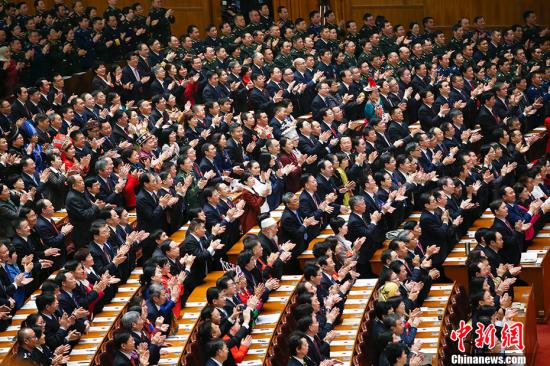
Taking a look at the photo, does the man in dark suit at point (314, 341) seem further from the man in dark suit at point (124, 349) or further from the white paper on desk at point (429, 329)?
the man in dark suit at point (124, 349)

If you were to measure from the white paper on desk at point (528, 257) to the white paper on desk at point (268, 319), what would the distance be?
2.66 metres

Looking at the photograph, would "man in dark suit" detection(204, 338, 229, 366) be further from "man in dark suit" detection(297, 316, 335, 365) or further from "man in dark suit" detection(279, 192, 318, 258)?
"man in dark suit" detection(279, 192, 318, 258)

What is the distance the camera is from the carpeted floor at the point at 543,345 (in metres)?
A: 10.6

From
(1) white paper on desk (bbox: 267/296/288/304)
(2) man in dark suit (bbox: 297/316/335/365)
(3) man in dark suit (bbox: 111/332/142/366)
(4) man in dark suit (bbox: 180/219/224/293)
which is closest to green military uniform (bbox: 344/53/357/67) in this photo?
(4) man in dark suit (bbox: 180/219/224/293)

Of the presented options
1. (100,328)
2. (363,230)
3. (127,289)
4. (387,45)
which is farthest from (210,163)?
(387,45)

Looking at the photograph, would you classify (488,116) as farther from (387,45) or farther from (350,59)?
(387,45)

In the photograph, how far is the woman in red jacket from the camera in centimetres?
1174

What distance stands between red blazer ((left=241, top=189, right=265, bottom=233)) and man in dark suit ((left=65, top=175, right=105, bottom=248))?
4.90 ft

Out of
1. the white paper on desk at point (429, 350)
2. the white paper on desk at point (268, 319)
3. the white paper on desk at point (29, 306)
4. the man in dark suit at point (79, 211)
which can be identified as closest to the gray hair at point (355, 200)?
the white paper on desk at point (268, 319)

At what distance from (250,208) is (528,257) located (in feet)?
8.85

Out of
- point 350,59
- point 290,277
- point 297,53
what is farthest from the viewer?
point 350,59

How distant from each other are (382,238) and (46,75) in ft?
18.5

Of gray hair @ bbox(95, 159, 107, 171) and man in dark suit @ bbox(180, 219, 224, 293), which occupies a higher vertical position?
gray hair @ bbox(95, 159, 107, 171)

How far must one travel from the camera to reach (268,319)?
A: 986 centimetres
